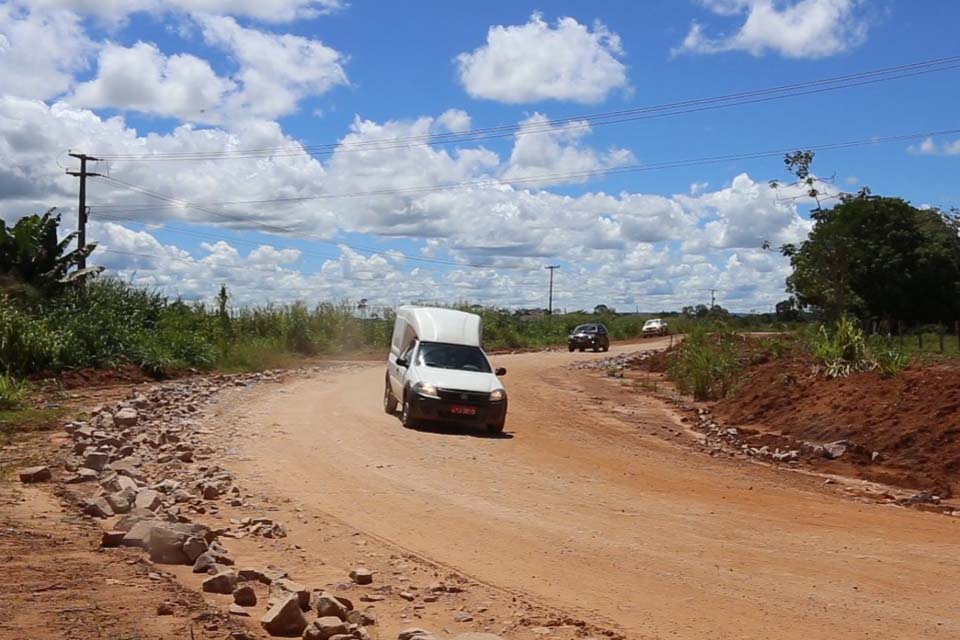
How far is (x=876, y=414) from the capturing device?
1711 centimetres

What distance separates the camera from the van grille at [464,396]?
60.8 ft

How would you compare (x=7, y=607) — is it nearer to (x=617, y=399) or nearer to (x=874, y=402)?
(x=874, y=402)

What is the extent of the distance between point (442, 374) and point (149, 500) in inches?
379

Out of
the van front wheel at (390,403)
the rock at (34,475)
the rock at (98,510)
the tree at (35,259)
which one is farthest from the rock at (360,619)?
the tree at (35,259)

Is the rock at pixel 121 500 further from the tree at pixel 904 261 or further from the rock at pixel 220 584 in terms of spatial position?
the tree at pixel 904 261

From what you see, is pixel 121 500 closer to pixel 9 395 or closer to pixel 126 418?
pixel 126 418

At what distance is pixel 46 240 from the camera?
31125 millimetres

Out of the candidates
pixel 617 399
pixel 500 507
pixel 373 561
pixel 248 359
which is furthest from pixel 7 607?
pixel 248 359

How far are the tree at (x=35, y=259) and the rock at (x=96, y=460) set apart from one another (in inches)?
746

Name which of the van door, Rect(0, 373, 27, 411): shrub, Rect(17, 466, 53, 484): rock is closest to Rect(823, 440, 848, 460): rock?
the van door

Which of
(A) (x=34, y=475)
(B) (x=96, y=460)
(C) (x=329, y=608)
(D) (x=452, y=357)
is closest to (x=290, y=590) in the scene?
(C) (x=329, y=608)

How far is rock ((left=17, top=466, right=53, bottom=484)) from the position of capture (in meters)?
11.7

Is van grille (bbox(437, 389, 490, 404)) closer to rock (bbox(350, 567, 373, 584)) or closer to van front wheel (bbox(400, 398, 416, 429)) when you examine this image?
van front wheel (bbox(400, 398, 416, 429))

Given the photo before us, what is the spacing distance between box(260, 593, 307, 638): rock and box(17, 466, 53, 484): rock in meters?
6.59
